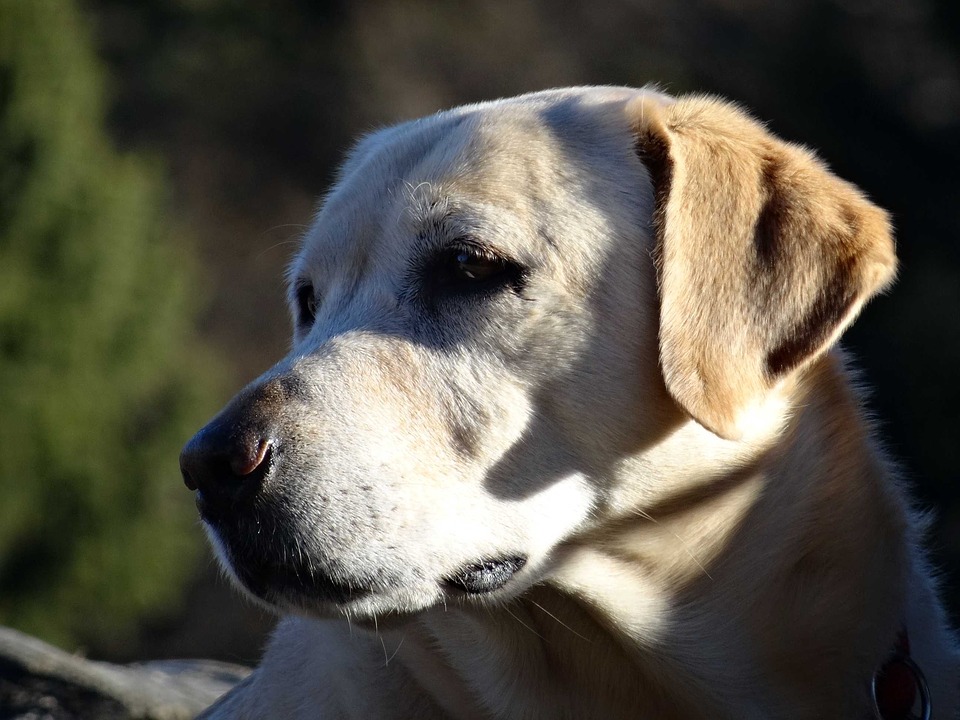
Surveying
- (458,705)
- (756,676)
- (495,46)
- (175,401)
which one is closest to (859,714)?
(756,676)

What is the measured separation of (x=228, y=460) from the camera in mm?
2469

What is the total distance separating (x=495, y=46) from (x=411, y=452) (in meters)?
17.0

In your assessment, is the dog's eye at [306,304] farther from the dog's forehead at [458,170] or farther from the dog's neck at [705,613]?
the dog's neck at [705,613]

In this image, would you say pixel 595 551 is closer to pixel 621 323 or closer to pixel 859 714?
pixel 621 323

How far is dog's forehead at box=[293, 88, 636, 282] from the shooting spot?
283 cm

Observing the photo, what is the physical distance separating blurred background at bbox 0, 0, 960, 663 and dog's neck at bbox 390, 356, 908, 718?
297 inches

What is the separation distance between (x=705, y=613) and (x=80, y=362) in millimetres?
10970

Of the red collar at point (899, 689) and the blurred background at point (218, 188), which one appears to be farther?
the blurred background at point (218, 188)

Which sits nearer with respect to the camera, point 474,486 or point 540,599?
point 474,486

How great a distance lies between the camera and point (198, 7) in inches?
744

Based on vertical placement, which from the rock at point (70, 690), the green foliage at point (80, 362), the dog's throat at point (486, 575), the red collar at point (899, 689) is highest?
the dog's throat at point (486, 575)

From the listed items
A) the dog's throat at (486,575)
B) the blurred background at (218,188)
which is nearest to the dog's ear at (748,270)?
the dog's throat at (486,575)

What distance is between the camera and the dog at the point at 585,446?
2.56m

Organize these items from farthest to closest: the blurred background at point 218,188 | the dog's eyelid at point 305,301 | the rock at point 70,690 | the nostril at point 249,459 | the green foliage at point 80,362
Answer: the blurred background at point 218,188 → the green foliage at point 80,362 → the rock at point 70,690 → the dog's eyelid at point 305,301 → the nostril at point 249,459
